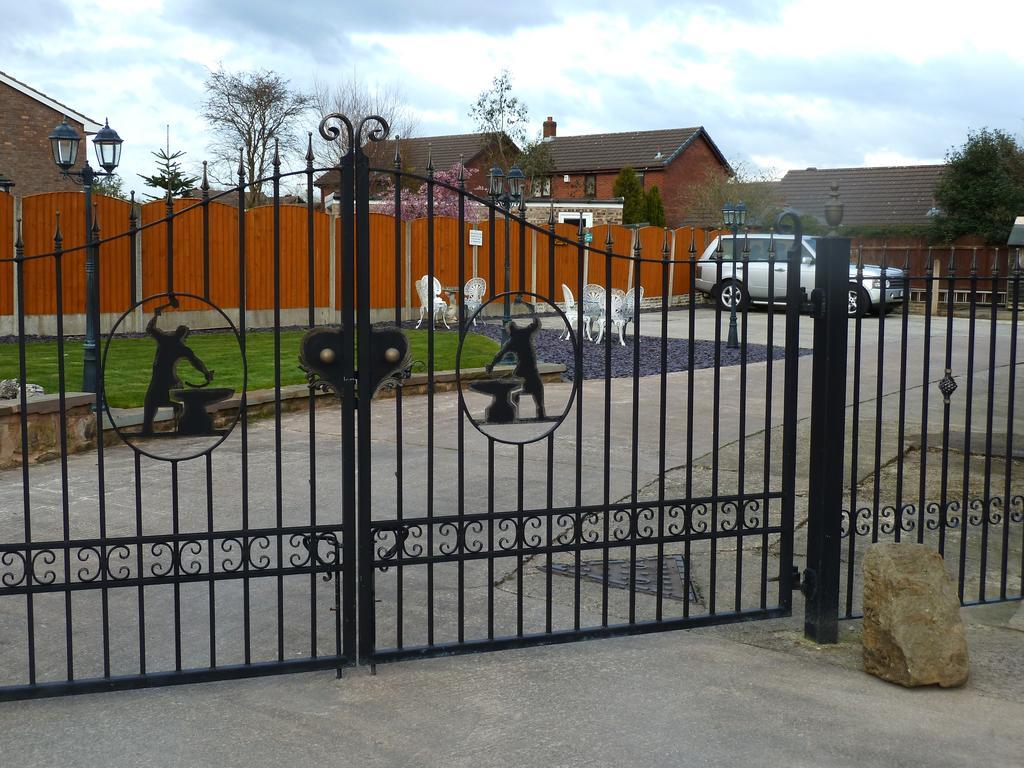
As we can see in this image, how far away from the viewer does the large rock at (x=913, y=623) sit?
405 centimetres

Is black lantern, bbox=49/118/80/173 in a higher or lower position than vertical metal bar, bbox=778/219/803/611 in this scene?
higher

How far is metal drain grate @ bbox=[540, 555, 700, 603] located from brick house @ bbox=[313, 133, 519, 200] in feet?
112

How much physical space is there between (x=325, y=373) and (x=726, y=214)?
49.9 feet

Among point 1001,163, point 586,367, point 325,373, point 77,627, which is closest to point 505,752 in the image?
point 325,373

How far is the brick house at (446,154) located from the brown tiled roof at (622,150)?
3.73 m

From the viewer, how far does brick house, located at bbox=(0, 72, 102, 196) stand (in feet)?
98.1

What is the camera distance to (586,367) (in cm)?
1527

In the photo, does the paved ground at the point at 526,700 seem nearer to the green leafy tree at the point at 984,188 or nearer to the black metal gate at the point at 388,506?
the black metal gate at the point at 388,506

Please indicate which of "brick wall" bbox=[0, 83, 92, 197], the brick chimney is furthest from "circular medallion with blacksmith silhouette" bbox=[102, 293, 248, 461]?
the brick chimney

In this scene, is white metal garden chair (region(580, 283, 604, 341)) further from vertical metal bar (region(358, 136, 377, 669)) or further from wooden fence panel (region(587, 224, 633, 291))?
vertical metal bar (region(358, 136, 377, 669))

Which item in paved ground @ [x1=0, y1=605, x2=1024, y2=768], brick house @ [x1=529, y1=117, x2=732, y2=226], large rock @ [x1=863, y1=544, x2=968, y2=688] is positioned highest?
brick house @ [x1=529, y1=117, x2=732, y2=226]

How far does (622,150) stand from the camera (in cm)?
5231

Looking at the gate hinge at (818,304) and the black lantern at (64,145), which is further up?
the black lantern at (64,145)

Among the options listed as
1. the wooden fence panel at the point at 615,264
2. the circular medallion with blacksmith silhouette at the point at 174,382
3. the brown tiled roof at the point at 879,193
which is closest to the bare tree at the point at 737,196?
the brown tiled roof at the point at 879,193
